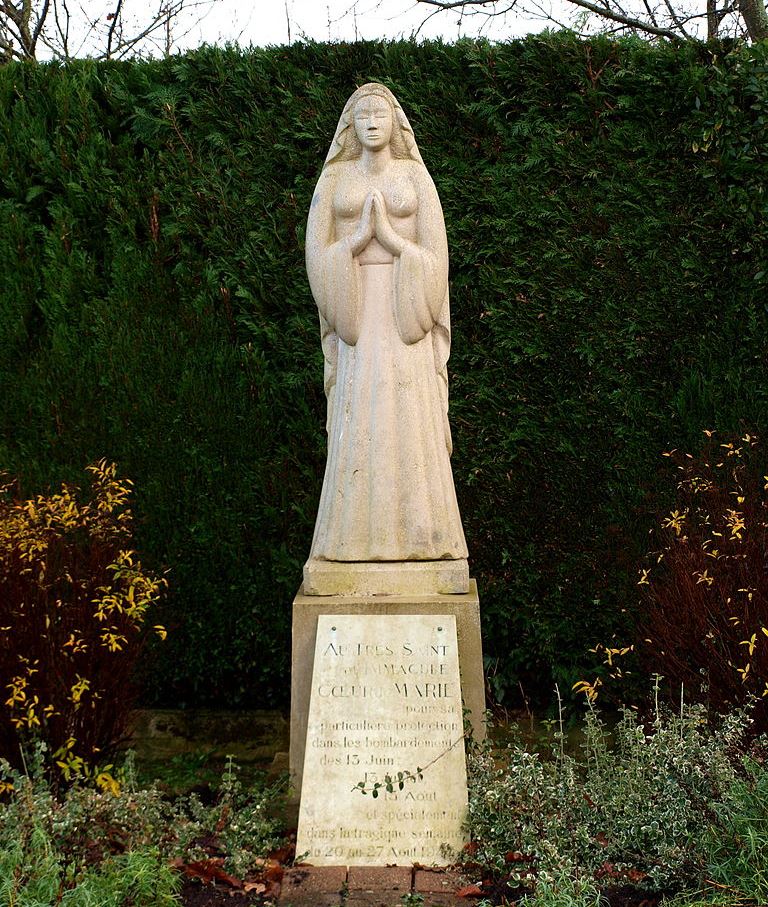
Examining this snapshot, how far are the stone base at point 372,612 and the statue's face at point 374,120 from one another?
1.91m

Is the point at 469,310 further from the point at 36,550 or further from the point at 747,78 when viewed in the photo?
the point at 36,550

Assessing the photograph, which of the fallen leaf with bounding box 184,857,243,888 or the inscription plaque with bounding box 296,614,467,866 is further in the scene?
the inscription plaque with bounding box 296,614,467,866

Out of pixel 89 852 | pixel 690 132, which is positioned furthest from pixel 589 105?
pixel 89 852

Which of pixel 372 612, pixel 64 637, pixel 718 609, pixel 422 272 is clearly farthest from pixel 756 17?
pixel 64 637

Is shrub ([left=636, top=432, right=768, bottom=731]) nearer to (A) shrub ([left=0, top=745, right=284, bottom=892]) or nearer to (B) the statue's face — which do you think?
(A) shrub ([left=0, top=745, right=284, bottom=892])

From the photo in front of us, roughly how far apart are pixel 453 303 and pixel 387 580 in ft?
6.71

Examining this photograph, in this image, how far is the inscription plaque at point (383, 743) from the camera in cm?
408

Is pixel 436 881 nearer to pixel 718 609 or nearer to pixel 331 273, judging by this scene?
pixel 718 609

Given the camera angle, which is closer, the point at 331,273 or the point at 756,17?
the point at 331,273

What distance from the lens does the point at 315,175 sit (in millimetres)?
6137

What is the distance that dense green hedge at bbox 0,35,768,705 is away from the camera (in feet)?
19.2

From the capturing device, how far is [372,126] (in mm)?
4609

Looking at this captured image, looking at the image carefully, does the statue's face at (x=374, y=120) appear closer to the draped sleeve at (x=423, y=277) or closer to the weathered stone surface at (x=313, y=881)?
the draped sleeve at (x=423, y=277)

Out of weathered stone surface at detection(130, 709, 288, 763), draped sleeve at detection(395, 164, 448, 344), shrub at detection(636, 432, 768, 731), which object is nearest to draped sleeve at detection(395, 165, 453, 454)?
draped sleeve at detection(395, 164, 448, 344)
